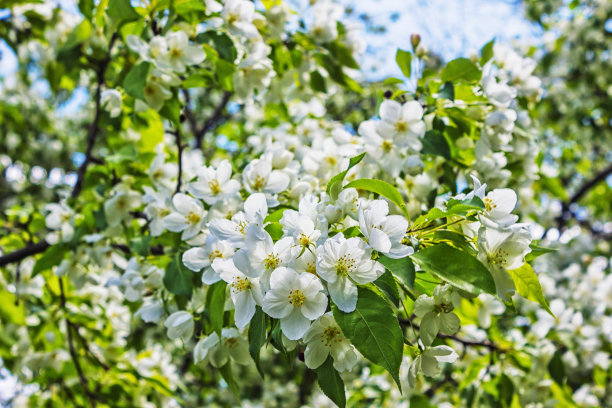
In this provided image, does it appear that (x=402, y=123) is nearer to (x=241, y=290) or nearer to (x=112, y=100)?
(x=241, y=290)

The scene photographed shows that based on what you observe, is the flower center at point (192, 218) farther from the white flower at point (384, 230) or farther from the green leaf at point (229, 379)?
the white flower at point (384, 230)

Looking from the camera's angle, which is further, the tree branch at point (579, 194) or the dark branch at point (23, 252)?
the tree branch at point (579, 194)

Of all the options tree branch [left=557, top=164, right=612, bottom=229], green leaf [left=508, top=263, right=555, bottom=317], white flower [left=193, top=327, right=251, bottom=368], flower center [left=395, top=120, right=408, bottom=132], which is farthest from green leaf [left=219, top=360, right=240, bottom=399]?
tree branch [left=557, top=164, right=612, bottom=229]

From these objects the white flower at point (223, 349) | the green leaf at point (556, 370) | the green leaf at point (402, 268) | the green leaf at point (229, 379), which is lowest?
the green leaf at point (556, 370)

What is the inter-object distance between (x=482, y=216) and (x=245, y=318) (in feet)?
1.91

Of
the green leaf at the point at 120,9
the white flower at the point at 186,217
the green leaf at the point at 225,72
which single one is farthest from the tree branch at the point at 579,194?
the green leaf at the point at 120,9

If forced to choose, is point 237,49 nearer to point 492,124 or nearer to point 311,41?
point 311,41

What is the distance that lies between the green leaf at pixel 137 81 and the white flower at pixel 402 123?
0.84 metres

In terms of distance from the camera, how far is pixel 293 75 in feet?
8.35

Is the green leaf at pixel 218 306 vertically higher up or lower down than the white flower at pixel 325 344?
lower down

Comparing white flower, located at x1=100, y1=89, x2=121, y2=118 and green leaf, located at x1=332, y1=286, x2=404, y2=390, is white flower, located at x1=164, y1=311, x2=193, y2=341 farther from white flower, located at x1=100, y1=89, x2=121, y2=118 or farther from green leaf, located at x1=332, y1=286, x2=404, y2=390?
white flower, located at x1=100, y1=89, x2=121, y2=118

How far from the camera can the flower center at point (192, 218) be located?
62.1 inches

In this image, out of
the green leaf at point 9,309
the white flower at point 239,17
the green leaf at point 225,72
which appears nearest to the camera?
the white flower at point 239,17

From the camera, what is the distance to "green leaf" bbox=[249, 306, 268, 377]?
1.11 metres
